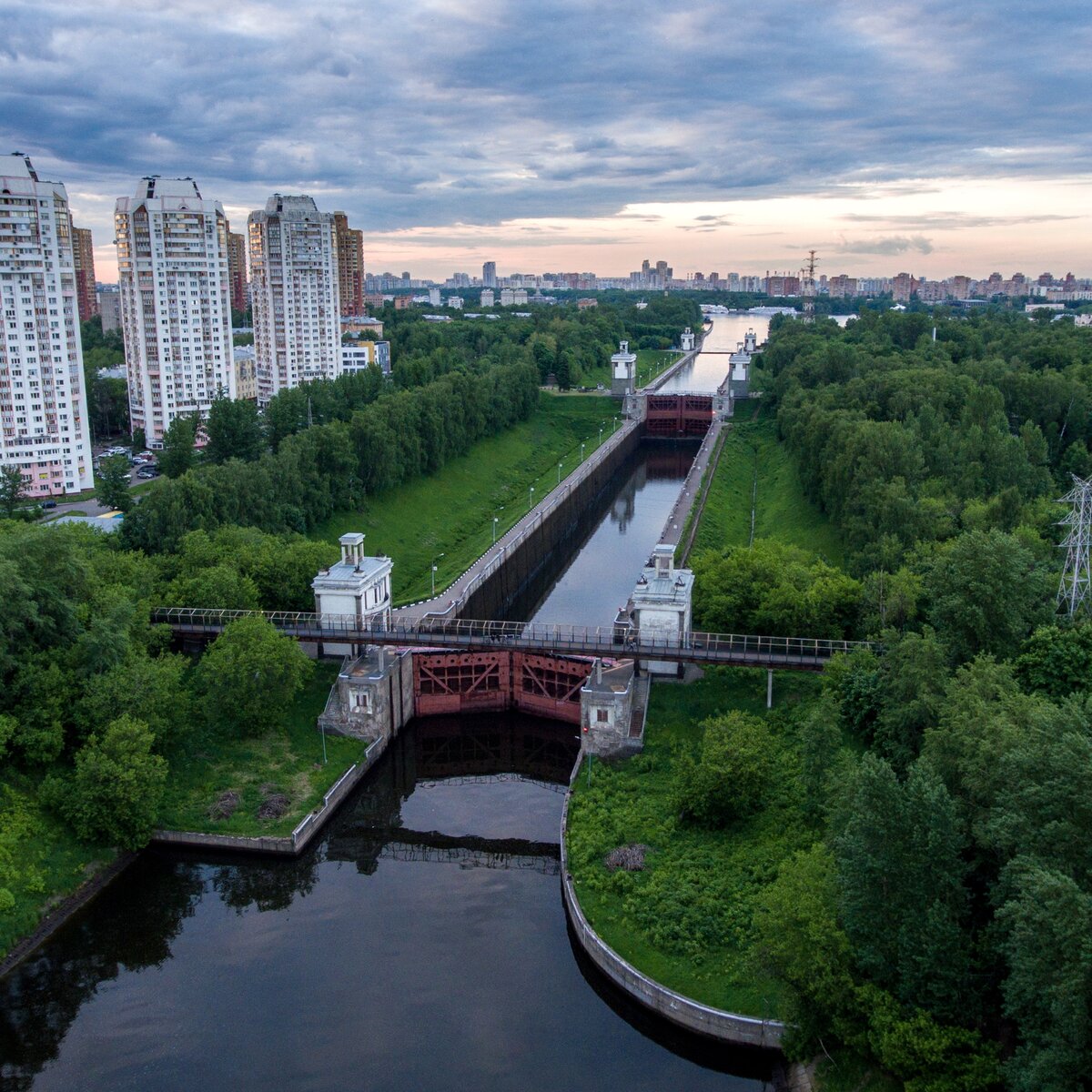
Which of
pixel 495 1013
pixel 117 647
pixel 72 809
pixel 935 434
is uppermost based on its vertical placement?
pixel 935 434

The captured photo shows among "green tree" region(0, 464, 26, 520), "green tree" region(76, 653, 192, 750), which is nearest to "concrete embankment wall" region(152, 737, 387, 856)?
"green tree" region(76, 653, 192, 750)

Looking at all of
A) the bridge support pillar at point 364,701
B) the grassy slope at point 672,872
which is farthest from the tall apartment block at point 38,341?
the grassy slope at point 672,872

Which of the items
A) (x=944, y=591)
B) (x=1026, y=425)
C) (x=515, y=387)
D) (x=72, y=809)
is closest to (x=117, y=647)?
(x=72, y=809)

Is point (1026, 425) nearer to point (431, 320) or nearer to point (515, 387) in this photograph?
point (515, 387)

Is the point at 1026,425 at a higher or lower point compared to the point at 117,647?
higher

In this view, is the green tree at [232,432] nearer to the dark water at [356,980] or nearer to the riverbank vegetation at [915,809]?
the riverbank vegetation at [915,809]

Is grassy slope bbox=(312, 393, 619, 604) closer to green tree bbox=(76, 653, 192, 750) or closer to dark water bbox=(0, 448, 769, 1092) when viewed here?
green tree bbox=(76, 653, 192, 750)
